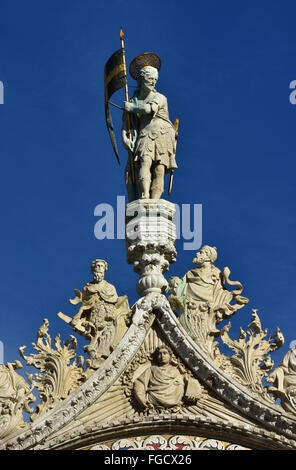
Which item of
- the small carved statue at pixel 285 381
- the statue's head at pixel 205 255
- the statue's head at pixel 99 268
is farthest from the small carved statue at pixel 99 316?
the small carved statue at pixel 285 381

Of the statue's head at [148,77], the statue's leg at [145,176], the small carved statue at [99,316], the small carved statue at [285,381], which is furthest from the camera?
the statue's head at [148,77]

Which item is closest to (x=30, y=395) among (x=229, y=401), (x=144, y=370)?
(x=144, y=370)

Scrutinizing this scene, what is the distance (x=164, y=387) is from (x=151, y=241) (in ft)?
7.64

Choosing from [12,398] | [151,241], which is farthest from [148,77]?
[12,398]

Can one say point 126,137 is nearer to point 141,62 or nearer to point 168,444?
point 141,62

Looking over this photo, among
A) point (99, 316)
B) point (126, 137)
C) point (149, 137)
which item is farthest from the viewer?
point (126, 137)

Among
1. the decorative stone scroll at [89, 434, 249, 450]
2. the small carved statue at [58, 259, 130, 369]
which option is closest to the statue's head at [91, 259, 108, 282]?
the small carved statue at [58, 259, 130, 369]

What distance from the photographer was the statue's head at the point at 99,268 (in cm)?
1922

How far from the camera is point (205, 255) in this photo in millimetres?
19266

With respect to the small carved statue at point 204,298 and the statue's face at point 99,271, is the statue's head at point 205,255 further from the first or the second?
the statue's face at point 99,271

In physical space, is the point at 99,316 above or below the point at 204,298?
below

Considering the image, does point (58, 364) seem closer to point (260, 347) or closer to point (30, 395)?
point (30, 395)

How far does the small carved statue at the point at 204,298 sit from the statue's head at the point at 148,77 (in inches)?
110
